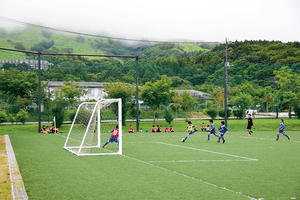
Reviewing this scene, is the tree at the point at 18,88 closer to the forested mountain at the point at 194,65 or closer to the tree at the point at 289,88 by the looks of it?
the forested mountain at the point at 194,65

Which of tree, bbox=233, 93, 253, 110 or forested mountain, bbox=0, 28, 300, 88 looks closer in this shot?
tree, bbox=233, 93, 253, 110

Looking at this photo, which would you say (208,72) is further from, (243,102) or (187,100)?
(187,100)

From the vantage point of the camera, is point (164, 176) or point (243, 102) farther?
→ point (243, 102)

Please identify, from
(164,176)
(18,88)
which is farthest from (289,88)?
(164,176)

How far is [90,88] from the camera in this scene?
262 feet

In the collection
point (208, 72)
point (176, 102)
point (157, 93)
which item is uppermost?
point (208, 72)

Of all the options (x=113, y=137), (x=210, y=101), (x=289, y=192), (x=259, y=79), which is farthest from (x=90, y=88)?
(x=289, y=192)

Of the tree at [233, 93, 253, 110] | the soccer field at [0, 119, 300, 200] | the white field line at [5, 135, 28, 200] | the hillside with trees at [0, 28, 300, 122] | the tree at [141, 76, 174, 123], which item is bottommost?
the soccer field at [0, 119, 300, 200]

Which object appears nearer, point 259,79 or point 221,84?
point 259,79

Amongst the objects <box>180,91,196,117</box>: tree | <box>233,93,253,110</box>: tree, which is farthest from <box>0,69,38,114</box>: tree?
<box>233,93,253,110</box>: tree

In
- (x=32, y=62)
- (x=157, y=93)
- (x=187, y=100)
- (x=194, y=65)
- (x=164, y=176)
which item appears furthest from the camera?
(x=32, y=62)

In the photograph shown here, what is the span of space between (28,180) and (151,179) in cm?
342

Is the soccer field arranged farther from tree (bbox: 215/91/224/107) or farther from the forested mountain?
tree (bbox: 215/91/224/107)

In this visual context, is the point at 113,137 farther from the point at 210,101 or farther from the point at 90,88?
the point at 90,88
